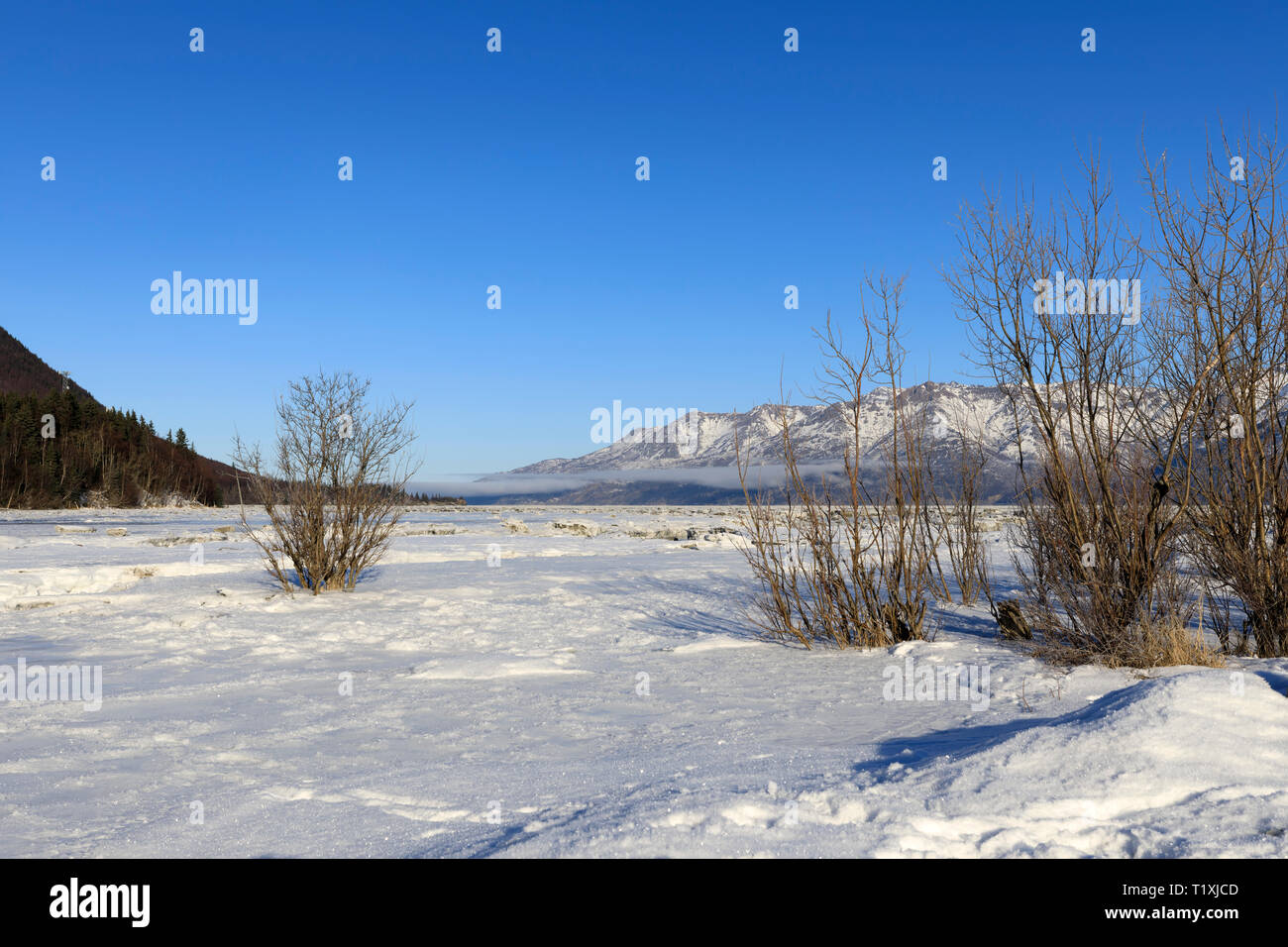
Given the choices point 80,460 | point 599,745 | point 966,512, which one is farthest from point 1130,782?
point 80,460

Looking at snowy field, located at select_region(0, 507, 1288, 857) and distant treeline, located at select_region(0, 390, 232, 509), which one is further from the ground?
distant treeline, located at select_region(0, 390, 232, 509)

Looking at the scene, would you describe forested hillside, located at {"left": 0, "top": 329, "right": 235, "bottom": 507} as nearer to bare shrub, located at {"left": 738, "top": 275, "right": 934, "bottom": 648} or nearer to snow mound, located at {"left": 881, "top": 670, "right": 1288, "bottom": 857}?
bare shrub, located at {"left": 738, "top": 275, "right": 934, "bottom": 648}

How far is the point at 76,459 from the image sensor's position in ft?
187

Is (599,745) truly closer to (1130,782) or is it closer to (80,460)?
(1130,782)

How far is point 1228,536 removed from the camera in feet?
26.0

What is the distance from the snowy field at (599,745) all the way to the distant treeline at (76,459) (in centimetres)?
4437

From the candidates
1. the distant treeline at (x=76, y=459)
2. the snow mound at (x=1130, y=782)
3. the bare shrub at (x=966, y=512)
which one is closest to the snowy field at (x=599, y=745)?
the snow mound at (x=1130, y=782)

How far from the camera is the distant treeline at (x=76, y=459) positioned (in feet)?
166

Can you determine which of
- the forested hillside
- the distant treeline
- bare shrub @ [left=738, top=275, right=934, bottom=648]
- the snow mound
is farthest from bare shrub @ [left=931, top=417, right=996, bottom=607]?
the forested hillside

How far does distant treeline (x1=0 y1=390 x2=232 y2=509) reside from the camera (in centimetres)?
5069

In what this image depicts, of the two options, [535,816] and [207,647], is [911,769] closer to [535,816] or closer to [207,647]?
[535,816]

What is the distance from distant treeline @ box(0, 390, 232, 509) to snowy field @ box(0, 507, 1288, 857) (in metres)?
44.4
